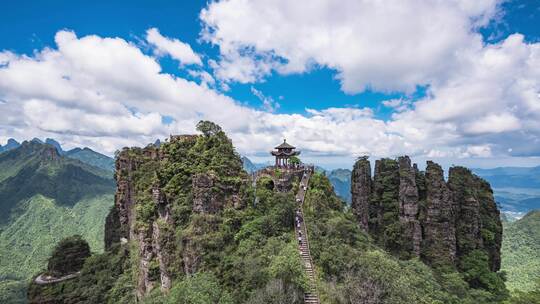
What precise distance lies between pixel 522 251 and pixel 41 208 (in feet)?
636

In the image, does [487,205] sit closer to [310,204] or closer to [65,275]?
[310,204]

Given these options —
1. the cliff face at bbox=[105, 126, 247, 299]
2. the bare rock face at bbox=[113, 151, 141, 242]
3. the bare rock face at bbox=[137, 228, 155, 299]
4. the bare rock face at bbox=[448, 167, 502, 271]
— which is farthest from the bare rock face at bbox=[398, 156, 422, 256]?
the bare rock face at bbox=[113, 151, 141, 242]

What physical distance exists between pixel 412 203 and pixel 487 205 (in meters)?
15.4

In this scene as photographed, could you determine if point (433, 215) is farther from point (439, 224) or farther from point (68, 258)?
point (68, 258)

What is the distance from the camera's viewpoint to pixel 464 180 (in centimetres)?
4753

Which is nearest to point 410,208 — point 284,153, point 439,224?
point 439,224

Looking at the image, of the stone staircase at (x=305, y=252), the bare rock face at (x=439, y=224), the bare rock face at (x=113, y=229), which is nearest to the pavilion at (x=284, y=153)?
the stone staircase at (x=305, y=252)

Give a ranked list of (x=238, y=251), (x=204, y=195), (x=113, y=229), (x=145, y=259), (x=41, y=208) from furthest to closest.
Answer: (x=41, y=208) < (x=113, y=229) < (x=145, y=259) < (x=204, y=195) < (x=238, y=251)

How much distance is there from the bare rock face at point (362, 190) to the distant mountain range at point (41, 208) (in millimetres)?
86472

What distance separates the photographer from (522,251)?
264 feet

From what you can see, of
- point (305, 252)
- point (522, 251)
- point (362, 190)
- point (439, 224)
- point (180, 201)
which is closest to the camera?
point (305, 252)

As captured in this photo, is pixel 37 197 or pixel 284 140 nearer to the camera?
pixel 284 140

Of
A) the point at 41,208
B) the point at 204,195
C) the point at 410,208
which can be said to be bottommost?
the point at 41,208

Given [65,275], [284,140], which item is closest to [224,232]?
[284,140]
